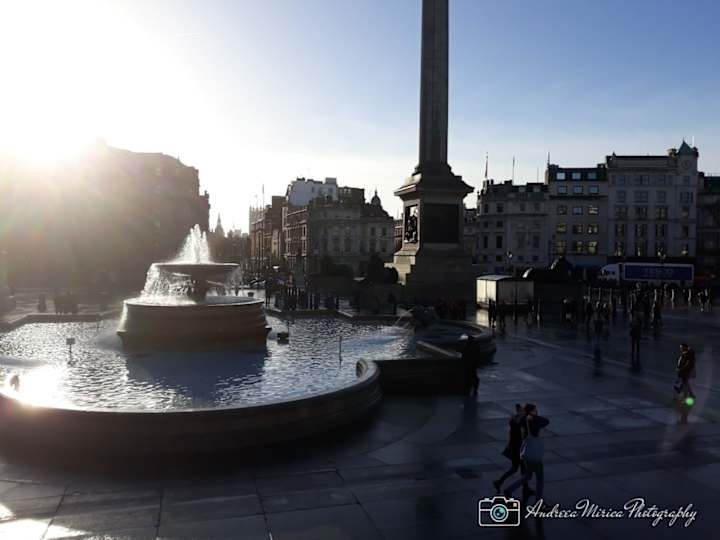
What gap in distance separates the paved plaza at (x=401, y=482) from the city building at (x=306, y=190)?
11784 cm

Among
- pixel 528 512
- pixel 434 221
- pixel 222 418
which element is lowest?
pixel 528 512

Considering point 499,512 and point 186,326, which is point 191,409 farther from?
point 186,326

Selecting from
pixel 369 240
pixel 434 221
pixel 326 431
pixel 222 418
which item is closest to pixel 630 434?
pixel 326 431

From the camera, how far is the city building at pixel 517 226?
90500mm

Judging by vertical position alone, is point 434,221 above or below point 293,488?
above

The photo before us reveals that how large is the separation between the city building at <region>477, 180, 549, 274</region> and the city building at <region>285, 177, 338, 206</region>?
1753 inches

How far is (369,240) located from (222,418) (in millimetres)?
95583

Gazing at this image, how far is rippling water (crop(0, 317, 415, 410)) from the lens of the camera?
40.5ft

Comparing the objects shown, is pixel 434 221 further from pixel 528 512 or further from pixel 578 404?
pixel 528 512

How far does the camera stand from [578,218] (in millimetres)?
90188

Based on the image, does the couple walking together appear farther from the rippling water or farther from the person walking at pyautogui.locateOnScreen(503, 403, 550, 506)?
the rippling water

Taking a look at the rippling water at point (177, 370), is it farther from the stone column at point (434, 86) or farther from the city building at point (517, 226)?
the city building at point (517, 226)

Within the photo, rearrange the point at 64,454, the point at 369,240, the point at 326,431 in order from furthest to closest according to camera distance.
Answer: the point at 369,240 → the point at 326,431 → the point at 64,454

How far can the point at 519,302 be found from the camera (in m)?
35.9
